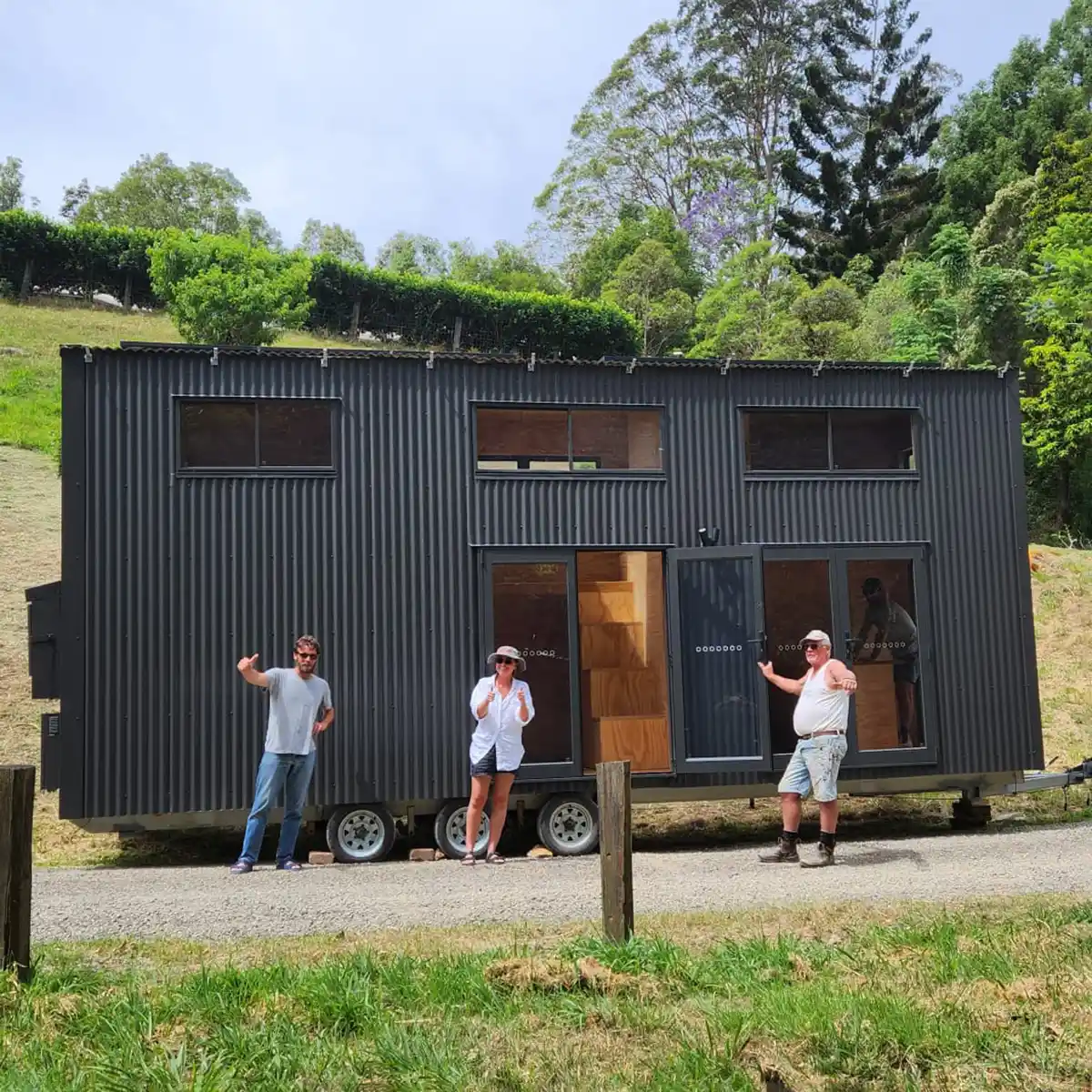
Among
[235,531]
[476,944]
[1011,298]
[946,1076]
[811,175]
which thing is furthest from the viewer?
[811,175]

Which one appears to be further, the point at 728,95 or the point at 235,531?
the point at 728,95

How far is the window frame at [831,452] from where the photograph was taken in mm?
10953

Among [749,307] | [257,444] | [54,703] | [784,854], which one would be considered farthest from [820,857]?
[749,307]

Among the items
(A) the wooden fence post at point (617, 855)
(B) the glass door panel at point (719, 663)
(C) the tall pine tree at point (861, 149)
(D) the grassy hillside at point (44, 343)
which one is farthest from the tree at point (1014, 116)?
(A) the wooden fence post at point (617, 855)

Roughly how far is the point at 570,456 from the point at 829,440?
2.38 m

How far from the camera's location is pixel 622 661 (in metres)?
10.6

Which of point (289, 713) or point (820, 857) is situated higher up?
point (289, 713)

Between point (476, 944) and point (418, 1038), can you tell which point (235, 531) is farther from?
point (418, 1038)

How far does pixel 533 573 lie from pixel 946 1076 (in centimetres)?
656

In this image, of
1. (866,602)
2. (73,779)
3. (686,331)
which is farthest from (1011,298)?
(73,779)

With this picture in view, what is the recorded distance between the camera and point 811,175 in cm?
4516

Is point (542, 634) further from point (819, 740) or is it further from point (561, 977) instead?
point (561, 977)

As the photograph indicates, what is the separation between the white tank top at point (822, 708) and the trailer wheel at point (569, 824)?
80.0 inches

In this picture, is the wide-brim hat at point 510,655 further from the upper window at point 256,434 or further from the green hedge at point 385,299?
the green hedge at point 385,299
